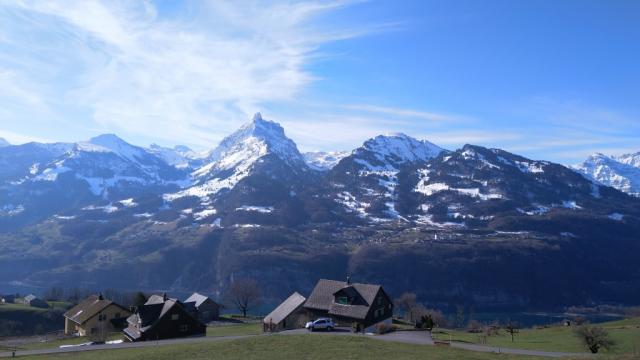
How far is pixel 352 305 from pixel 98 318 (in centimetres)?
4992

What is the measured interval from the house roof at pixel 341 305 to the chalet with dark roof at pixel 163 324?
17.8m

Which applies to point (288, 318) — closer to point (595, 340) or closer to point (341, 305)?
point (341, 305)

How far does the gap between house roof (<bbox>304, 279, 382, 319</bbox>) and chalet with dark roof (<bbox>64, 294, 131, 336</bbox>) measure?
39.9m

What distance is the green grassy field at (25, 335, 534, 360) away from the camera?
4719 centimetres

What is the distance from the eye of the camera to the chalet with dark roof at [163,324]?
80.6m

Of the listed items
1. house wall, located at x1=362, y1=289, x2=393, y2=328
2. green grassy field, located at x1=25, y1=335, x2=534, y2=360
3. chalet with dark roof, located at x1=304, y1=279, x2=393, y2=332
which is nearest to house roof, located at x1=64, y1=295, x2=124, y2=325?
chalet with dark roof, located at x1=304, y1=279, x2=393, y2=332

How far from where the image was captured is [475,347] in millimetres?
57281

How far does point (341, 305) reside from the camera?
288 ft

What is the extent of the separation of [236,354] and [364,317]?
3637 centimetres

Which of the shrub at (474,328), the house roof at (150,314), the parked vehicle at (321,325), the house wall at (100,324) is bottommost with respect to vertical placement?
the shrub at (474,328)

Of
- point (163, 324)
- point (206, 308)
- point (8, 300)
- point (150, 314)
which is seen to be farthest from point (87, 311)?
point (8, 300)

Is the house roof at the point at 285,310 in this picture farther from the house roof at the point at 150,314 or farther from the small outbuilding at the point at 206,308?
the small outbuilding at the point at 206,308

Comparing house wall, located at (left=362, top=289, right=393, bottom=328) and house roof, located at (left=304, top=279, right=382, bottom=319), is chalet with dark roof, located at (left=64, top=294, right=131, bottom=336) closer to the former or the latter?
house roof, located at (left=304, top=279, right=382, bottom=319)

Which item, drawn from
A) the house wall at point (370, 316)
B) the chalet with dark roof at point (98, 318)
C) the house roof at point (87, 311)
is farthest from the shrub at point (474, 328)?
the house roof at point (87, 311)
